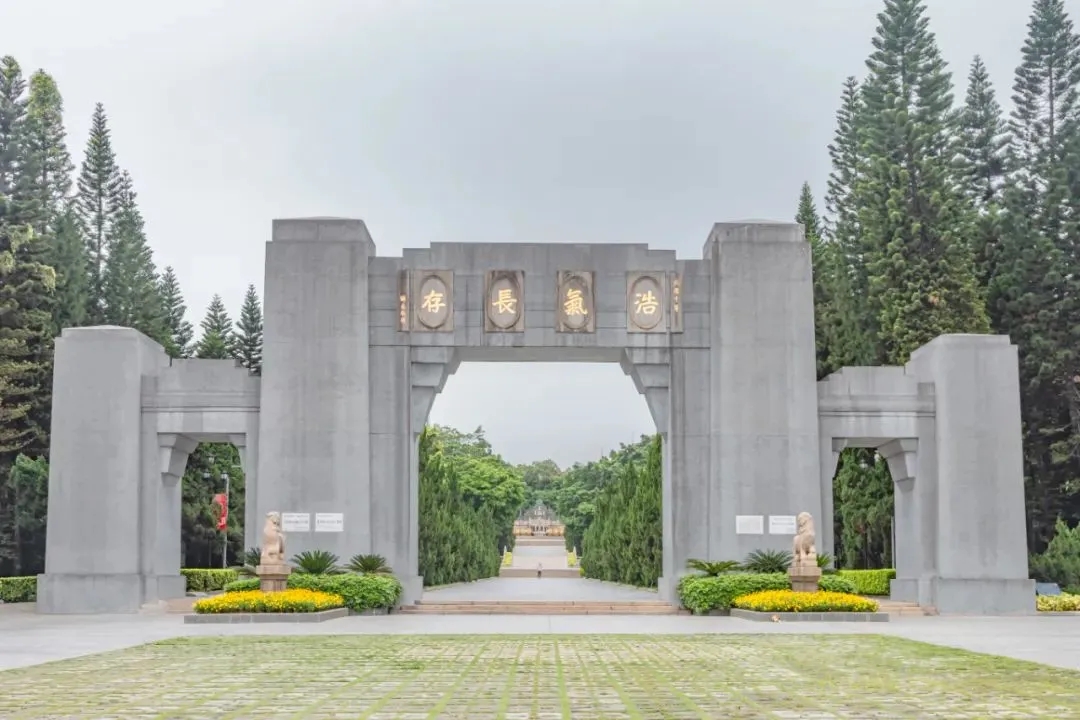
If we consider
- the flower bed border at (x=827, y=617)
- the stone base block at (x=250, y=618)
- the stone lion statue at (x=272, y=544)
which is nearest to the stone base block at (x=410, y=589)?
the stone lion statue at (x=272, y=544)

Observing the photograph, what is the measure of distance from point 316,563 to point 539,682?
38.3 feet

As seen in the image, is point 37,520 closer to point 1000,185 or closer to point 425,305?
point 425,305

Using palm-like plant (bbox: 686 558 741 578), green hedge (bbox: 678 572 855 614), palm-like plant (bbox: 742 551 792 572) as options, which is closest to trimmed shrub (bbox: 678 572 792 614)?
green hedge (bbox: 678 572 855 614)

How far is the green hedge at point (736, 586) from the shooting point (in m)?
20.1

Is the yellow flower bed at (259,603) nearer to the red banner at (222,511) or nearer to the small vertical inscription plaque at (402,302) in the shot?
the small vertical inscription plaque at (402,302)

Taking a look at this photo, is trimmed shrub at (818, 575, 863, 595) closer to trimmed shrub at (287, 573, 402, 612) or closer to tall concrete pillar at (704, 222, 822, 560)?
tall concrete pillar at (704, 222, 822, 560)

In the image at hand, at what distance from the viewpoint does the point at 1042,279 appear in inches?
1233

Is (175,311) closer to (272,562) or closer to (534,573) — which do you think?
(534,573)

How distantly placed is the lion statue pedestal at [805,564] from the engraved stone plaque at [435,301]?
707 centimetres

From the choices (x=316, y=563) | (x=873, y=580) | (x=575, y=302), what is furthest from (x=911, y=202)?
(x=316, y=563)

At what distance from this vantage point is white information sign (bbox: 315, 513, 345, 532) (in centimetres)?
2202

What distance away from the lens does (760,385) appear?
2255 centimetres

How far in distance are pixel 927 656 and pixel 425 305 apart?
12.4 metres

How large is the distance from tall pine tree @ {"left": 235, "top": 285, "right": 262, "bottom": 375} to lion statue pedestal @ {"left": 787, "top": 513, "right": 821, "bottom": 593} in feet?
103
